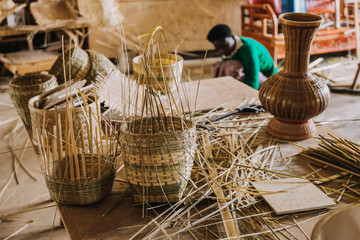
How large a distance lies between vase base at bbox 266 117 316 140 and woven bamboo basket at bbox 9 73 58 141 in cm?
117

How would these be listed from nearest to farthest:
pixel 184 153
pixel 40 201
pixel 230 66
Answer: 1. pixel 184 153
2. pixel 40 201
3. pixel 230 66

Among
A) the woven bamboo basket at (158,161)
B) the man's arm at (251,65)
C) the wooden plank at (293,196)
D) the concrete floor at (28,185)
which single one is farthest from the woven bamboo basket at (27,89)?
the man's arm at (251,65)

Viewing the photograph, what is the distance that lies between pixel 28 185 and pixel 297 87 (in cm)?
199

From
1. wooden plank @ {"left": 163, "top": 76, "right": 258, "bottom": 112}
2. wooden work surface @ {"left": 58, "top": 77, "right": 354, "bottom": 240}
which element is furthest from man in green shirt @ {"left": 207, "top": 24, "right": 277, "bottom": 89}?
wooden work surface @ {"left": 58, "top": 77, "right": 354, "bottom": 240}

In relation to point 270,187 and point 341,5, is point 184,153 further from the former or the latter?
point 341,5

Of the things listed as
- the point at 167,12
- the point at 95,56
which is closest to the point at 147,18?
the point at 167,12

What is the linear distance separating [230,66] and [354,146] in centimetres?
218

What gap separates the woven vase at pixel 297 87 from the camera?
1.55m

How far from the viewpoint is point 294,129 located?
167 cm

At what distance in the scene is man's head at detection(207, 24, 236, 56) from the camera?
3.37m

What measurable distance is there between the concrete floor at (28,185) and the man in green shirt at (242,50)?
665 millimetres

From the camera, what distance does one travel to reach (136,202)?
1269 mm

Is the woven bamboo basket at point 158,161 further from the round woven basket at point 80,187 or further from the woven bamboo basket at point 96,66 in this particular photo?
the woven bamboo basket at point 96,66

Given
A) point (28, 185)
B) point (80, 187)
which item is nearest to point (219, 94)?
point (80, 187)
